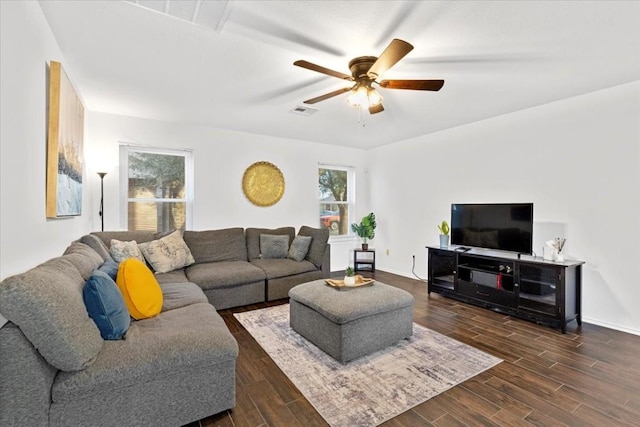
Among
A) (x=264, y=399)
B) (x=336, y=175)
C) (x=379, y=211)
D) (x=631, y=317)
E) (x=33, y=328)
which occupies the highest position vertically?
(x=336, y=175)

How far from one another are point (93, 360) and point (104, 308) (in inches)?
11.2

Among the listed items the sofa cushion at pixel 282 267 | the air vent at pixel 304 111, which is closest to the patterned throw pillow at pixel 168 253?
the sofa cushion at pixel 282 267

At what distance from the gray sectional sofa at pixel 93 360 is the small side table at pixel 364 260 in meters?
3.78

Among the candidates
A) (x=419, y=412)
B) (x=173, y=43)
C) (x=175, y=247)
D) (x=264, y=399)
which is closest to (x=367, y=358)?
(x=419, y=412)

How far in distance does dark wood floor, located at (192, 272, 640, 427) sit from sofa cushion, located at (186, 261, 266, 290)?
63cm

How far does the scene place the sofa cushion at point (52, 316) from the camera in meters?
1.22

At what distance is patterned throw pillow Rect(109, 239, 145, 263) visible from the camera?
3146mm

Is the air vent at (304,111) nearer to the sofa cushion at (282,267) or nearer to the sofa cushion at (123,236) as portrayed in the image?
the sofa cushion at (282,267)

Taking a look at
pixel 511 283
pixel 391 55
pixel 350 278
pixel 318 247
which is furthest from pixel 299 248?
pixel 391 55

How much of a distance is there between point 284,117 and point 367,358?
312 cm

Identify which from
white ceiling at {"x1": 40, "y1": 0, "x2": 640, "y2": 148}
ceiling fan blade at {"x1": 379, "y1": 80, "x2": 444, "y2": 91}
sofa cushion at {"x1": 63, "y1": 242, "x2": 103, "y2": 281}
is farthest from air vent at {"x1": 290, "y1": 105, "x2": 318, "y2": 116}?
sofa cushion at {"x1": 63, "y1": 242, "x2": 103, "y2": 281}

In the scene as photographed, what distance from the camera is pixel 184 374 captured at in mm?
1677

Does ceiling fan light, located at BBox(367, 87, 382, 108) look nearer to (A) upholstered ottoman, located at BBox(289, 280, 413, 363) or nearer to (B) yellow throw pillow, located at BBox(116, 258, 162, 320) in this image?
(A) upholstered ottoman, located at BBox(289, 280, 413, 363)

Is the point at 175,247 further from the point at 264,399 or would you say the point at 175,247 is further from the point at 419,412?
the point at 419,412
